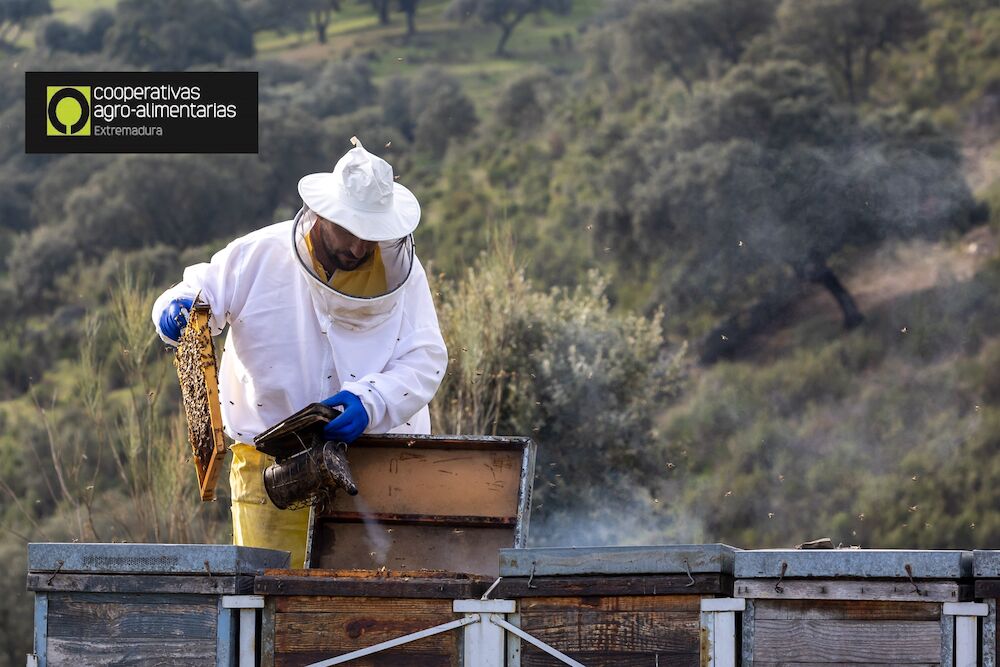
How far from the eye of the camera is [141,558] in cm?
318

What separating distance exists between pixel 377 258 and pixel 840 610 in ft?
6.01

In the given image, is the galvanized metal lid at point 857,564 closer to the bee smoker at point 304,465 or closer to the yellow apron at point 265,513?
the bee smoker at point 304,465

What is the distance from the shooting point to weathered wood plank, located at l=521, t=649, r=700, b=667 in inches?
120

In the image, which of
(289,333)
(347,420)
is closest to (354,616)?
(347,420)

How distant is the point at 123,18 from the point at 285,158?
316 inches

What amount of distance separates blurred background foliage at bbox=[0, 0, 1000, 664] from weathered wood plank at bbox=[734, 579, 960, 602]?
15.3 feet

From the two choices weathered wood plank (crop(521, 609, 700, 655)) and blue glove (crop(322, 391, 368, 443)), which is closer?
weathered wood plank (crop(521, 609, 700, 655))

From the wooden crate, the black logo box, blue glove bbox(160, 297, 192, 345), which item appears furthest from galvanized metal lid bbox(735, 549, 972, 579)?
the black logo box

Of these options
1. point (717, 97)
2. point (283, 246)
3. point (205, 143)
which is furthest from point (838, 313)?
point (283, 246)

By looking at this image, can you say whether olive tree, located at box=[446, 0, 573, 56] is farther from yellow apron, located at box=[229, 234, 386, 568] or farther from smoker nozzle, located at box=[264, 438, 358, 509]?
smoker nozzle, located at box=[264, 438, 358, 509]

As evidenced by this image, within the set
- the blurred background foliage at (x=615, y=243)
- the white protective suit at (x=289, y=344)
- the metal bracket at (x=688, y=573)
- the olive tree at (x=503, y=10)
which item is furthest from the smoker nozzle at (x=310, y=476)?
the olive tree at (x=503, y=10)

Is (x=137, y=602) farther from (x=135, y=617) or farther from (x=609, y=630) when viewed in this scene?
(x=609, y=630)

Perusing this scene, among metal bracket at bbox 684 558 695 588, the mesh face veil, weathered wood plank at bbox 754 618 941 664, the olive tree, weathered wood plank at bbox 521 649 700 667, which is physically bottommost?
weathered wood plank at bbox 521 649 700 667

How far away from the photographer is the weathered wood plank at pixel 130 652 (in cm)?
316
